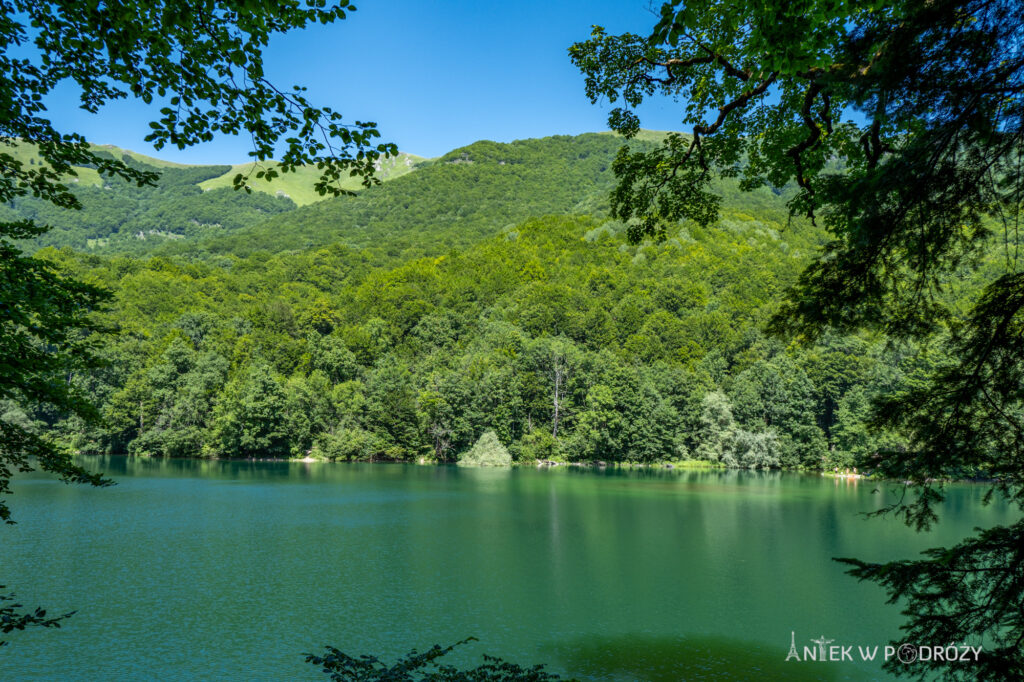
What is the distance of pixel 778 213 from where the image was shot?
88438 millimetres

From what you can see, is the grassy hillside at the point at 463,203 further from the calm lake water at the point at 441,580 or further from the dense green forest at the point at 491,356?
the calm lake water at the point at 441,580

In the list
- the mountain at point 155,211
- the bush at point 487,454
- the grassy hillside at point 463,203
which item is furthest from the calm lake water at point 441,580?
the mountain at point 155,211

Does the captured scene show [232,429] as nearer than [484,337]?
Yes

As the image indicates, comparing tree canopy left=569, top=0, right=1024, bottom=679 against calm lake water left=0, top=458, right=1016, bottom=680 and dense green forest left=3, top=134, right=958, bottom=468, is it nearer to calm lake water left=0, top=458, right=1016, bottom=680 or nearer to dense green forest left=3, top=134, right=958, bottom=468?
calm lake water left=0, top=458, right=1016, bottom=680

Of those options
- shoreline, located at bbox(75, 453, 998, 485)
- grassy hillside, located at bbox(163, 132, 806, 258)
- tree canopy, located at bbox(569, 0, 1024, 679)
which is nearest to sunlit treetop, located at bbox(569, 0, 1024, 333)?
tree canopy, located at bbox(569, 0, 1024, 679)

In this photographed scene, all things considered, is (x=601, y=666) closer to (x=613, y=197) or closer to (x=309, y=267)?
(x=613, y=197)

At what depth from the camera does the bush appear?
1992 inches

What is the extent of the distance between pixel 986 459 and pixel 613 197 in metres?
4.27

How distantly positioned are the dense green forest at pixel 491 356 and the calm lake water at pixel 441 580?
13.6 meters

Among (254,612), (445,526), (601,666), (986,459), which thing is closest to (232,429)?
(445,526)

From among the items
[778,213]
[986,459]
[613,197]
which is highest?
[778,213]

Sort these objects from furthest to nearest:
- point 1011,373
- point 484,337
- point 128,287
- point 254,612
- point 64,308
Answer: point 128,287, point 484,337, point 254,612, point 64,308, point 1011,373

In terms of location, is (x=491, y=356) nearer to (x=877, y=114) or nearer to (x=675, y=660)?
(x=675, y=660)

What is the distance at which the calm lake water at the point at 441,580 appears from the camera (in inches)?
416
